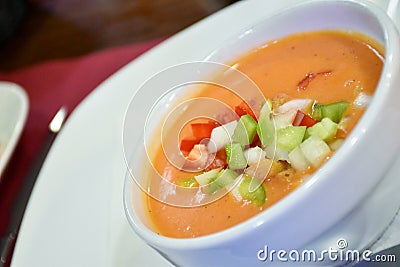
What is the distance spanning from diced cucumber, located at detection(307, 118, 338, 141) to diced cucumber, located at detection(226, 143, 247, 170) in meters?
0.10

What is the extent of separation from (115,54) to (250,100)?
0.70 m

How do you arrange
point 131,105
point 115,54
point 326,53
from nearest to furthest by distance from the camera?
point 326,53 → point 131,105 → point 115,54

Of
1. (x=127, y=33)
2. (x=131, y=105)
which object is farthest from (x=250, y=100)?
(x=127, y=33)

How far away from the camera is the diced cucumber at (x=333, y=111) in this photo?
909 mm

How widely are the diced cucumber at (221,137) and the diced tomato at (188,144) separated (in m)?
0.06

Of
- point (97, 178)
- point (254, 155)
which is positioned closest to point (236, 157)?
point (254, 155)

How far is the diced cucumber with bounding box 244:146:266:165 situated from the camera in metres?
0.90

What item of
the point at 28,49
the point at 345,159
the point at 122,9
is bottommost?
the point at 28,49

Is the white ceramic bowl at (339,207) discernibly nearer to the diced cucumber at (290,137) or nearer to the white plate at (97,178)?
the diced cucumber at (290,137)

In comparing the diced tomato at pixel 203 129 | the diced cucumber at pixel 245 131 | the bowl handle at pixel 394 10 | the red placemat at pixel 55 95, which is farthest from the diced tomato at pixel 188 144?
the red placemat at pixel 55 95

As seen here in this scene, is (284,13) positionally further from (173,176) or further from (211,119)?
(173,176)

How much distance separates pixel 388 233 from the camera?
90cm

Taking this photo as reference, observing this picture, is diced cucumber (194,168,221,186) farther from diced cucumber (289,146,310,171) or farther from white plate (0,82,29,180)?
white plate (0,82,29,180)

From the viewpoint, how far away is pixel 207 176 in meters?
0.97
